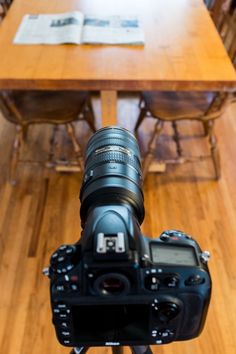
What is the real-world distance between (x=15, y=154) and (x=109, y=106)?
1.90ft

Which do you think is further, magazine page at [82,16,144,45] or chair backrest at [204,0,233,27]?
chair backrest at [204,0,233,27]

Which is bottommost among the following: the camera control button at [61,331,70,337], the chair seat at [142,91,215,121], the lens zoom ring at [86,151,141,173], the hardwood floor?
the hardwood floor

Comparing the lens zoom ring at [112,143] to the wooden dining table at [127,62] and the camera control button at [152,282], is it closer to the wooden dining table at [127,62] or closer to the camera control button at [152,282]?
the camera control button at [152,282]

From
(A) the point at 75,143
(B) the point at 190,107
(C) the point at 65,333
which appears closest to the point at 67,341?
(C) the point at 65,333

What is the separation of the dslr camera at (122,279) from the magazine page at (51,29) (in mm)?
913

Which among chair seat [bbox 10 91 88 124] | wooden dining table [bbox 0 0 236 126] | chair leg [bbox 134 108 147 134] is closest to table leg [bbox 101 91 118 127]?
wooden dining table [bbox 0 0 236 126]

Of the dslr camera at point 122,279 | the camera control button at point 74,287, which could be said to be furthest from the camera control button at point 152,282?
the camera control button at point 74,287

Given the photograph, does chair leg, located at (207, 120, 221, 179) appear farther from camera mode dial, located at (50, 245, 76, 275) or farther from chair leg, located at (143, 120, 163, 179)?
camera mode dial, located at (50, 245, 76, 275)

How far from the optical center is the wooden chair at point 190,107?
1.60 metres

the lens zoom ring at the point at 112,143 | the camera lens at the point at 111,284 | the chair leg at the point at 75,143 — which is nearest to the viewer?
the camera lens at the point at 111,284

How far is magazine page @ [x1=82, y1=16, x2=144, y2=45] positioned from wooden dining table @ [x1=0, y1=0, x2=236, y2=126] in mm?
33

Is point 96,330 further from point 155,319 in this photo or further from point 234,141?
point 234,141

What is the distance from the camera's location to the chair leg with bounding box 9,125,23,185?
1697mm

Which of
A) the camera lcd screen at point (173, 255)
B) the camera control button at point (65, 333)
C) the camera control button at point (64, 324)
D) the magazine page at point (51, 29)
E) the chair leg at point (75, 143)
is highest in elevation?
the camera lcd screen at point (173, 255)
